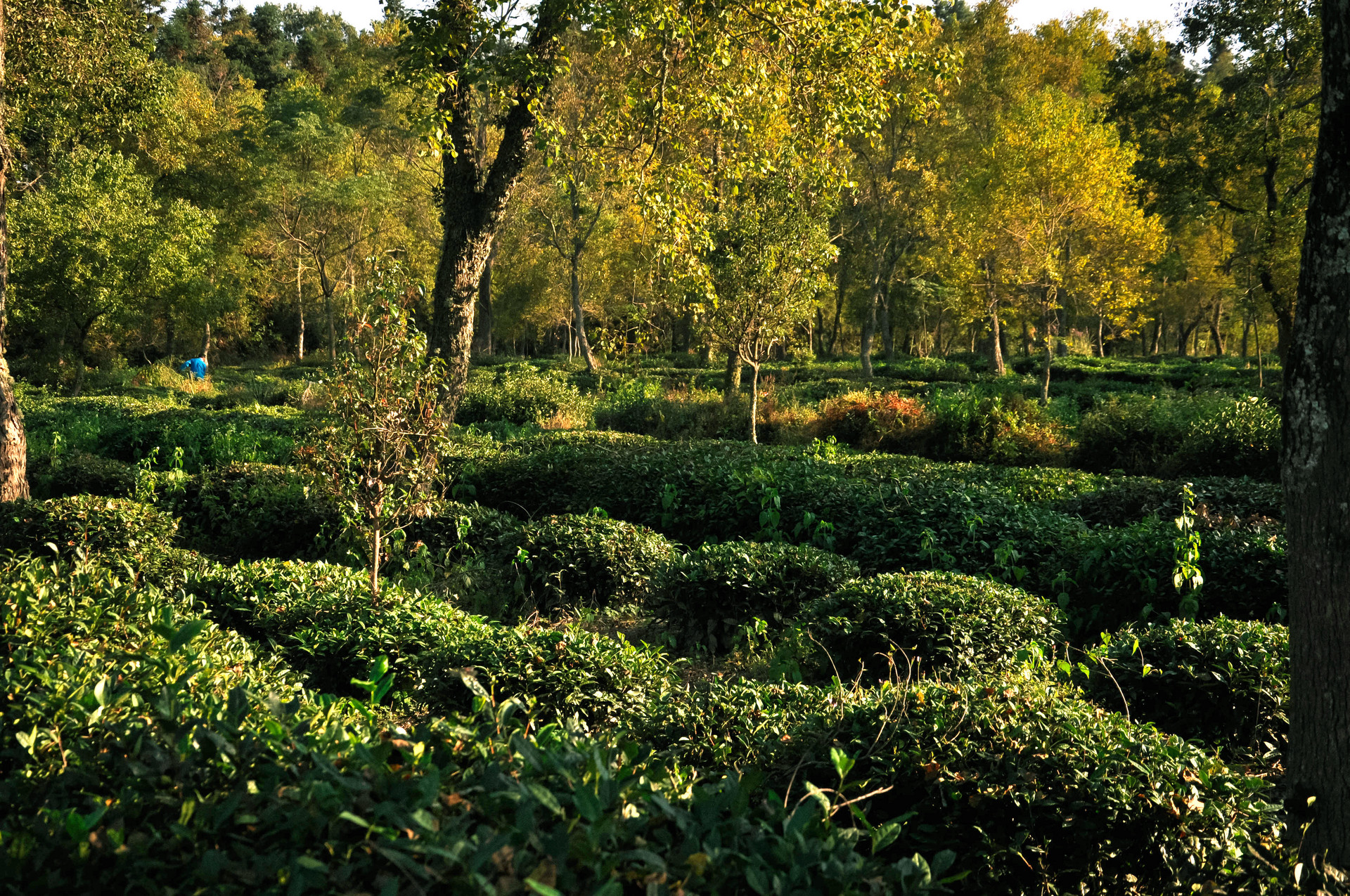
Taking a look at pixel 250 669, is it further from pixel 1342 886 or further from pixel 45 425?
pixel 45 425

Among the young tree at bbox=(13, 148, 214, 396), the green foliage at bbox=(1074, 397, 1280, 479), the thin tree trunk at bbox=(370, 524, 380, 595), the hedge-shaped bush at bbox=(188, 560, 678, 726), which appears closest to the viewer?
the hedge-shaped bush at bbox=(188, 560, 678, 726)

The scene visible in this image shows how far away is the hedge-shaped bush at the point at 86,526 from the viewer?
6812 millimetres

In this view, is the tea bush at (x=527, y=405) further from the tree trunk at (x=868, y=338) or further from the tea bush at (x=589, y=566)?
the tree trunk at (x=868, y=338)

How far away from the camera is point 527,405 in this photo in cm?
1838

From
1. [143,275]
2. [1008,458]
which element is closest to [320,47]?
[143,275]

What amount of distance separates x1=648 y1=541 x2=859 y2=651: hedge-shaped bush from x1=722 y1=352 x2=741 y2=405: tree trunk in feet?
39.6

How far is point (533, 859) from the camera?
159 cm

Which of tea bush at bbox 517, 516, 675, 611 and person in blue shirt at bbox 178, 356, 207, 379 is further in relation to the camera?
person in blue shirt at bbox 178, 356, 207, 379

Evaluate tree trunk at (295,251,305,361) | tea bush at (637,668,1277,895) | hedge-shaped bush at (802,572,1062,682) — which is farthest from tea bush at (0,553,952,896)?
tree trunk at (295,251,305,361)

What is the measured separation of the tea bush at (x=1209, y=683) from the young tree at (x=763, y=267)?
10381 millimetres

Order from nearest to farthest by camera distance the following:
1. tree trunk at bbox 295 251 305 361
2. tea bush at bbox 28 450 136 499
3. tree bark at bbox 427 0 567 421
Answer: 1. tree bark at bbox 427 0 567 421
2. tea bush at bbox 28 450 136 499
3. tree trunk at bbox 295 251 305 361

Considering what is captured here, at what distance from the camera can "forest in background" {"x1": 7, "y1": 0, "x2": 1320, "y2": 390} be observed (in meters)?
10.2

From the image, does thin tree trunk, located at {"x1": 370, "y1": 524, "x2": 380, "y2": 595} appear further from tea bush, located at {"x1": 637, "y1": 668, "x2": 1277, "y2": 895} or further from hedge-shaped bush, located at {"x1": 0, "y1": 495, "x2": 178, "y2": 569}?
tea bush, located at {"x1": 637, "y1": 668, "x2": 1277, "y2": 895}

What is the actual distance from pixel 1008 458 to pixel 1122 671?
978 centimetres
